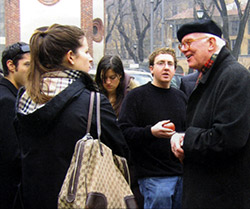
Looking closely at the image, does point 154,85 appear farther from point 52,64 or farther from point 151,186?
point 52,64

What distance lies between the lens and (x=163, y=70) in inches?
155

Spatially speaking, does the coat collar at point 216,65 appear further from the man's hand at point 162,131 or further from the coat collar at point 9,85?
the coat collar at point 9,85

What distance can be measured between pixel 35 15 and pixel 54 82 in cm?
2192

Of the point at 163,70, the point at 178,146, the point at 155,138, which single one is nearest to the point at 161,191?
the point at 155,138

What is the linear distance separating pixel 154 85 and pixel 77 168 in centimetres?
193

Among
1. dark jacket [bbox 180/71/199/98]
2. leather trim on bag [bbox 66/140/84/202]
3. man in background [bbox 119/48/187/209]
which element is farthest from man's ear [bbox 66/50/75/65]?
dark jacket [bbox 180/71/199/98]

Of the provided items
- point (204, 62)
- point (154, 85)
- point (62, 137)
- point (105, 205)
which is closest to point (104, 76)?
point (154, 85)

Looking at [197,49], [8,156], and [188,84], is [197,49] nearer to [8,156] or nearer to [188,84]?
[8,156]

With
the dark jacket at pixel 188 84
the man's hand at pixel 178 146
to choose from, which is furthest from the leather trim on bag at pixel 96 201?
the dark jacket at pixel 188 84

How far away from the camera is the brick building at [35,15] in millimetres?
22859

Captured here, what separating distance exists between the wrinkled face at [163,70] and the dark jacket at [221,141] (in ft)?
4.01

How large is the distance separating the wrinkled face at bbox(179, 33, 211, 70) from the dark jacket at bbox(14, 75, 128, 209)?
28.9 inches

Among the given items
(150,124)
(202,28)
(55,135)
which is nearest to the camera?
(55,135)

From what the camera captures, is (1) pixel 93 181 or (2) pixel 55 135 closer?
(1) pixel 93 181
